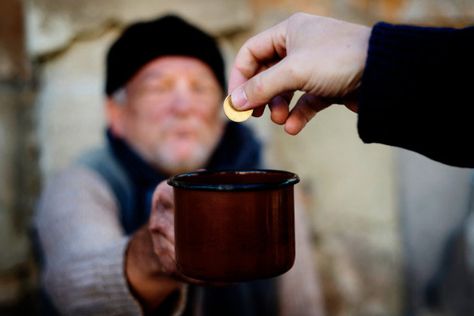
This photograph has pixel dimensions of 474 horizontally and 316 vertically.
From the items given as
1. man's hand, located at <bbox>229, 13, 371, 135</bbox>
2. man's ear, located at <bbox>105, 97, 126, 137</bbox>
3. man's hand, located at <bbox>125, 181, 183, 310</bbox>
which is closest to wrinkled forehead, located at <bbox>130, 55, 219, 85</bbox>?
man's ear, located at <bbox>105, 97, 126, 137</bbox>

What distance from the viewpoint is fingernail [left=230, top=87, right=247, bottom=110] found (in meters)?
0.74

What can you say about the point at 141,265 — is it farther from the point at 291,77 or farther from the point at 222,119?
the point at 222,119

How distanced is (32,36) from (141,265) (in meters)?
1.09

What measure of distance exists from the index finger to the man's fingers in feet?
0.27

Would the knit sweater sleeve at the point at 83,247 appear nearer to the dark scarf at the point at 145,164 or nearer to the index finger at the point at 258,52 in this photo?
the dark scarf at the point at 145,164

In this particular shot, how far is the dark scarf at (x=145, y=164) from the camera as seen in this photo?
1.57 m

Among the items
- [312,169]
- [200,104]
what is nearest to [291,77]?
[200,104]

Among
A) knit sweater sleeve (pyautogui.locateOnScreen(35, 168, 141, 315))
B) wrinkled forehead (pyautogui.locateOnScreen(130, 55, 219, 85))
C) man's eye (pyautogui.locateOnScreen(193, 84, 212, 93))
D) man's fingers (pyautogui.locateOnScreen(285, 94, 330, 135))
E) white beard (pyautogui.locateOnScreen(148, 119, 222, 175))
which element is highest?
wrinkled forehead (pyautogui.locateOnScreen(130, 55, 219, 85))

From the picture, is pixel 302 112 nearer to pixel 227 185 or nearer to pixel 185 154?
pixel 227 185

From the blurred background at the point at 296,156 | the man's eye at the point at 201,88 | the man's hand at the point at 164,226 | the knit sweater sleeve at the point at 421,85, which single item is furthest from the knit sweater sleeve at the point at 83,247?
the knit sweater sleeve at the point at 421,85

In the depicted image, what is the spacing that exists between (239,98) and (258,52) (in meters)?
0.10

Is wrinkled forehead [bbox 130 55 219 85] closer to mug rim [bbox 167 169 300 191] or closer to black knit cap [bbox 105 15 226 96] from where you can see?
black knit cap [bbox 105 15 226 96]

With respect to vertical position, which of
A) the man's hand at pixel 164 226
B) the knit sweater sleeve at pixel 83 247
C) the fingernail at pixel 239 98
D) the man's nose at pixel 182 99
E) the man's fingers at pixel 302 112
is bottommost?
the knit sweater sleeve at pixel 83 247

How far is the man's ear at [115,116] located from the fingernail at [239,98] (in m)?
1.02
